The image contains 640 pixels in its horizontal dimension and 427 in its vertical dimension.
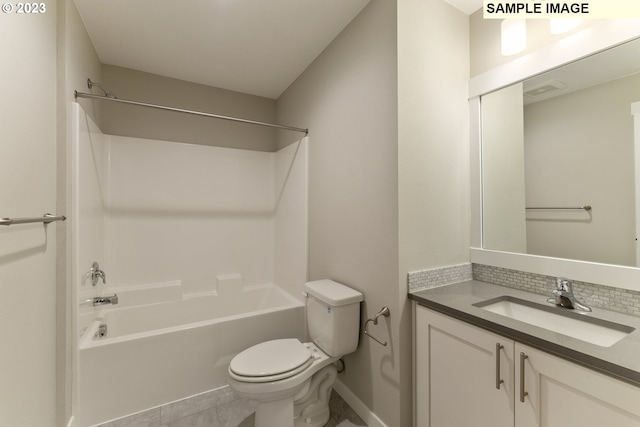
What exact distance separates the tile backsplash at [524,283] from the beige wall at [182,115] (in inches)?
87.7

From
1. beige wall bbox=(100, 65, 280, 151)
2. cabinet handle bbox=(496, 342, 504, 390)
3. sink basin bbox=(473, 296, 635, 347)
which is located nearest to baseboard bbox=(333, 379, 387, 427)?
cabinet handle bbox=(496, 342, 504, 390)

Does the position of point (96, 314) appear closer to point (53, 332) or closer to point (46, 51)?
point (53, 332)

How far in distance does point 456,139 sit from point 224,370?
2238 mm

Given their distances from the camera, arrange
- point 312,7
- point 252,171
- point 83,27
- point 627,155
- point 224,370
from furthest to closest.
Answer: point 252,171
point 224,370
point 83,27
point 312,7
point 627,155

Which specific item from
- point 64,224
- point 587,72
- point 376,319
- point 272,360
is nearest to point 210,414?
point 272,360

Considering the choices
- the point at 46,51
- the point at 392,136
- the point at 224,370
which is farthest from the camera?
the point at 224,370

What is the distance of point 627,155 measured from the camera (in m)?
1.15

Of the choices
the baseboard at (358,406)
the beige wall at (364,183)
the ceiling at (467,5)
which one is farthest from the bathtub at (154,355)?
the ceiling at (467,5)

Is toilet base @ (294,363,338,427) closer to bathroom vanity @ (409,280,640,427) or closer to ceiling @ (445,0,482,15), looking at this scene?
bathroom vanity @ (409,280,640,427)

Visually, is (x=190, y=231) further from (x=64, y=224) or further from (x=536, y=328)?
(x=536, y=328)

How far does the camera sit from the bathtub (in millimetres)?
1600

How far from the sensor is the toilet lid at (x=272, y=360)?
1.40 m

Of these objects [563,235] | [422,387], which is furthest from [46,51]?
[563,235]

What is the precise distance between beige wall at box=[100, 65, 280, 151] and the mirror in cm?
217
